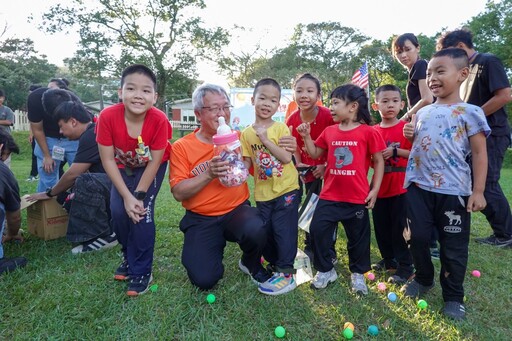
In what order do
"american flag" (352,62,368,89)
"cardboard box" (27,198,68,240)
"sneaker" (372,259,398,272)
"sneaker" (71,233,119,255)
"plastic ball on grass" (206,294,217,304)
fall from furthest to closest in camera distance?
"american flag" (352,62,368,89) < "cardboard box" (27,198,68,240) < "sneaker" (71,233,119,255) < "sneaker" (372,259,398,272) < "plastic ball on grass" (206,294,217,304)

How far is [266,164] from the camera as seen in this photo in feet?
9.14

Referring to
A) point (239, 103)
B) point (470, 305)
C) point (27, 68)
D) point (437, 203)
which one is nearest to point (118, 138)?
point (437, 203)

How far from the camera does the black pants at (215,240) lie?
265 centimetres

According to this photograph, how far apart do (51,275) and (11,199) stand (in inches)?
32.2

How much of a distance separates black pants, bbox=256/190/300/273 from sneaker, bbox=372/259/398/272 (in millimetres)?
827

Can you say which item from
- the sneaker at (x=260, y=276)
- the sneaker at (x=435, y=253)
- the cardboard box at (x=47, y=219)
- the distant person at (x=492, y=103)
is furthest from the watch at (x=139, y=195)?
the distant person at (x=492, y=103)

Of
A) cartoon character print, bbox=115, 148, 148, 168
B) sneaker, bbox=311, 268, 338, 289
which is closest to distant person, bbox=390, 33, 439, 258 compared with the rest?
sneaker, bbox=311, 268, 338, 289

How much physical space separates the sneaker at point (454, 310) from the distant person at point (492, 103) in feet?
5.12

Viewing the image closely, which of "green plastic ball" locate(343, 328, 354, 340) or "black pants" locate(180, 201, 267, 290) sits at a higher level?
"black pants" locate(180, 201, 267, 290)

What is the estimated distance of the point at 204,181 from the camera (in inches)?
99.7

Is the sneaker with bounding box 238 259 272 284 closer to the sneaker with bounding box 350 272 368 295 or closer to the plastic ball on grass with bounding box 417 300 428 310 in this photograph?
the sneaker with bounding box 350 272 368 295

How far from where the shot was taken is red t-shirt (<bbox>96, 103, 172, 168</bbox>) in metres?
2.58

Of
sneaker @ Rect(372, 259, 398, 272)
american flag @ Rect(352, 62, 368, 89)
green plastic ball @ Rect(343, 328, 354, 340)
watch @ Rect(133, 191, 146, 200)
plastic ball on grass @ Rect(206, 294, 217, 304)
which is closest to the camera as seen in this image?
green plastic ball @ Rect(343, 328, 354, 340)

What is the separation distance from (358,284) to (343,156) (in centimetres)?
97
